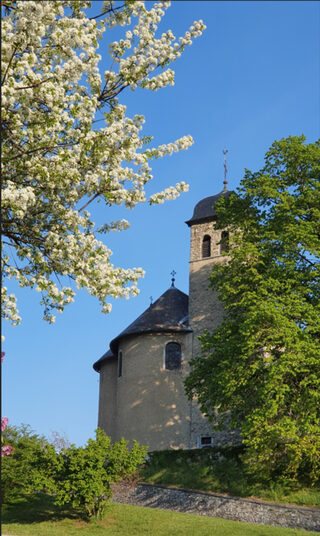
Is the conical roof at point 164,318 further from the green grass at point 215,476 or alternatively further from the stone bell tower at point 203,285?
the green grass at point 215,476

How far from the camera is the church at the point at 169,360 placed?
3203cm

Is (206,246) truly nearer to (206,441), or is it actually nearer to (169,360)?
(169,360)

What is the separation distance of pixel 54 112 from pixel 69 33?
5.47 ft

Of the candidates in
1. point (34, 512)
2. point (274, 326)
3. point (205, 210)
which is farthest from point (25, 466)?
point (205, 210)

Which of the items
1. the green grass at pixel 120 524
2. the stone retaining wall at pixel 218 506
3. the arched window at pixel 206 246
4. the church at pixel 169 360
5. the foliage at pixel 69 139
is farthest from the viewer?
the arched window at pixel 206 246

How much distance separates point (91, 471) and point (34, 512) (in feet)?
12.2

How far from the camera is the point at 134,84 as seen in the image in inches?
544

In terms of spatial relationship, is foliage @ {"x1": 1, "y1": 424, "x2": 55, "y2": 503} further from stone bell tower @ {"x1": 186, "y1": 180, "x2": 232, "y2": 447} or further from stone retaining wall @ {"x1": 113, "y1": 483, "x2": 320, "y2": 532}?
stone bell tower @ {"x1": 186, "y1": 180, "x2": 232, "y2": 447}

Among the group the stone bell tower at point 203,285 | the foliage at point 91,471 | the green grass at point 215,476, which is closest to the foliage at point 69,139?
the foliage at point 91,471

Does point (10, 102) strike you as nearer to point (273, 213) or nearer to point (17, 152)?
point (17, 152)

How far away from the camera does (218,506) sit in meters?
24.1

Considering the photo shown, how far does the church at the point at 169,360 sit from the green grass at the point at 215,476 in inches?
79.6

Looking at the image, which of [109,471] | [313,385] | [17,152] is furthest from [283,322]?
[17,152]

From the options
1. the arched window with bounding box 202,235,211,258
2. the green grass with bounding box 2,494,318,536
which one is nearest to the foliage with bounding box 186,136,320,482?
the green grass with bounding box 2,494,318,536
